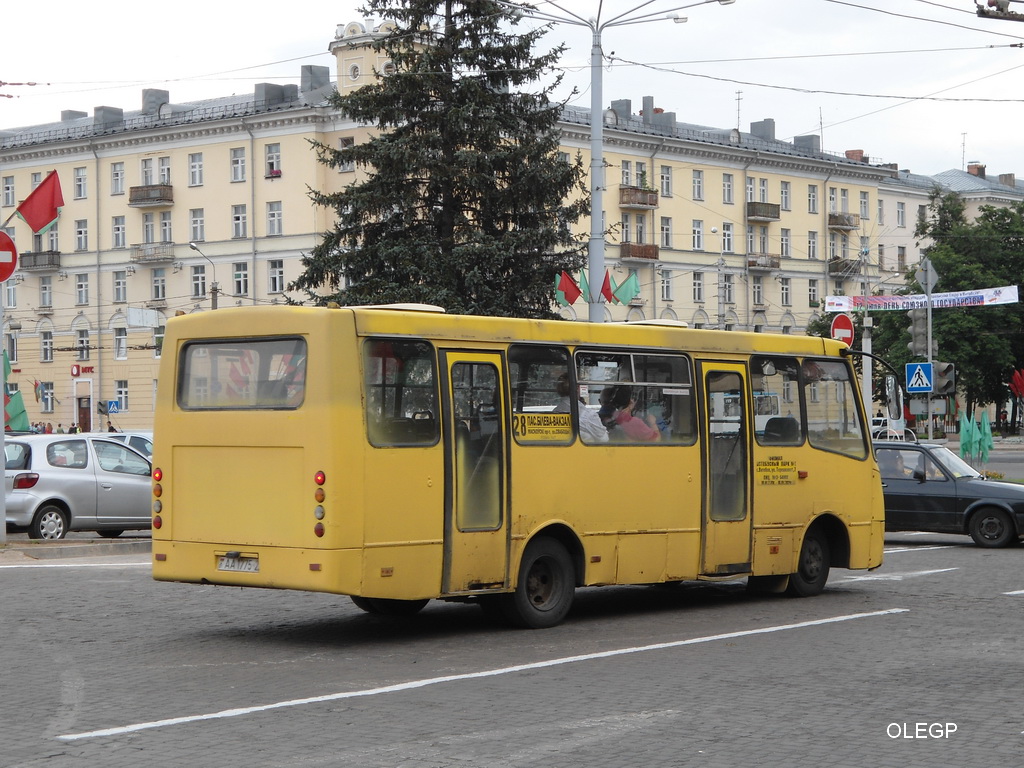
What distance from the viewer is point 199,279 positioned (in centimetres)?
7894

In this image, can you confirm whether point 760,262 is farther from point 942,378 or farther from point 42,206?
point 42,206

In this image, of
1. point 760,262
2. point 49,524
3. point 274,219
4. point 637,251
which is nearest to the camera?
point 49,524

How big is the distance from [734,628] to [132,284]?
2791 inches

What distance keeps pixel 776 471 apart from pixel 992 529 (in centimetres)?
828

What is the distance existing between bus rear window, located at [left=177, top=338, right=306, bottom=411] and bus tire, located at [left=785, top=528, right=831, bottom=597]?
6.03 metres

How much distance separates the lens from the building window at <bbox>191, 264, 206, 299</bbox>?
78875 mm

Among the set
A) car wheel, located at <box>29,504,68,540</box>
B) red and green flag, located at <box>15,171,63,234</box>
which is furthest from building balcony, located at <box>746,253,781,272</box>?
car wheel, located at <box>29,504,68,540</box>

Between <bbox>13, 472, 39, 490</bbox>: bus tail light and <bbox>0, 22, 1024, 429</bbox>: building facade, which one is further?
<bbox>0, 22, 1024, 429</bbox>: building facade

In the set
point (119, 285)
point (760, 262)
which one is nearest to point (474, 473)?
point (119, 285)

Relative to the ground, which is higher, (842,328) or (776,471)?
(842,328)

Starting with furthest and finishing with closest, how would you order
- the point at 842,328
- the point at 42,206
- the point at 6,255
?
the point at 842,328 → the point at 42,206 → the point at 6,255

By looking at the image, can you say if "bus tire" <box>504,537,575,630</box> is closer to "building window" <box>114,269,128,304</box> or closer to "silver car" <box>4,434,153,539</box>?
"silver car" <box>4,434,153,539</box>

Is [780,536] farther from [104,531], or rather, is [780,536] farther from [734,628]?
[104,531]

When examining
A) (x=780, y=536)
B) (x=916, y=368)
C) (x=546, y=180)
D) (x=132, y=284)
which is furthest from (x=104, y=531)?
(x=132, y=284)
